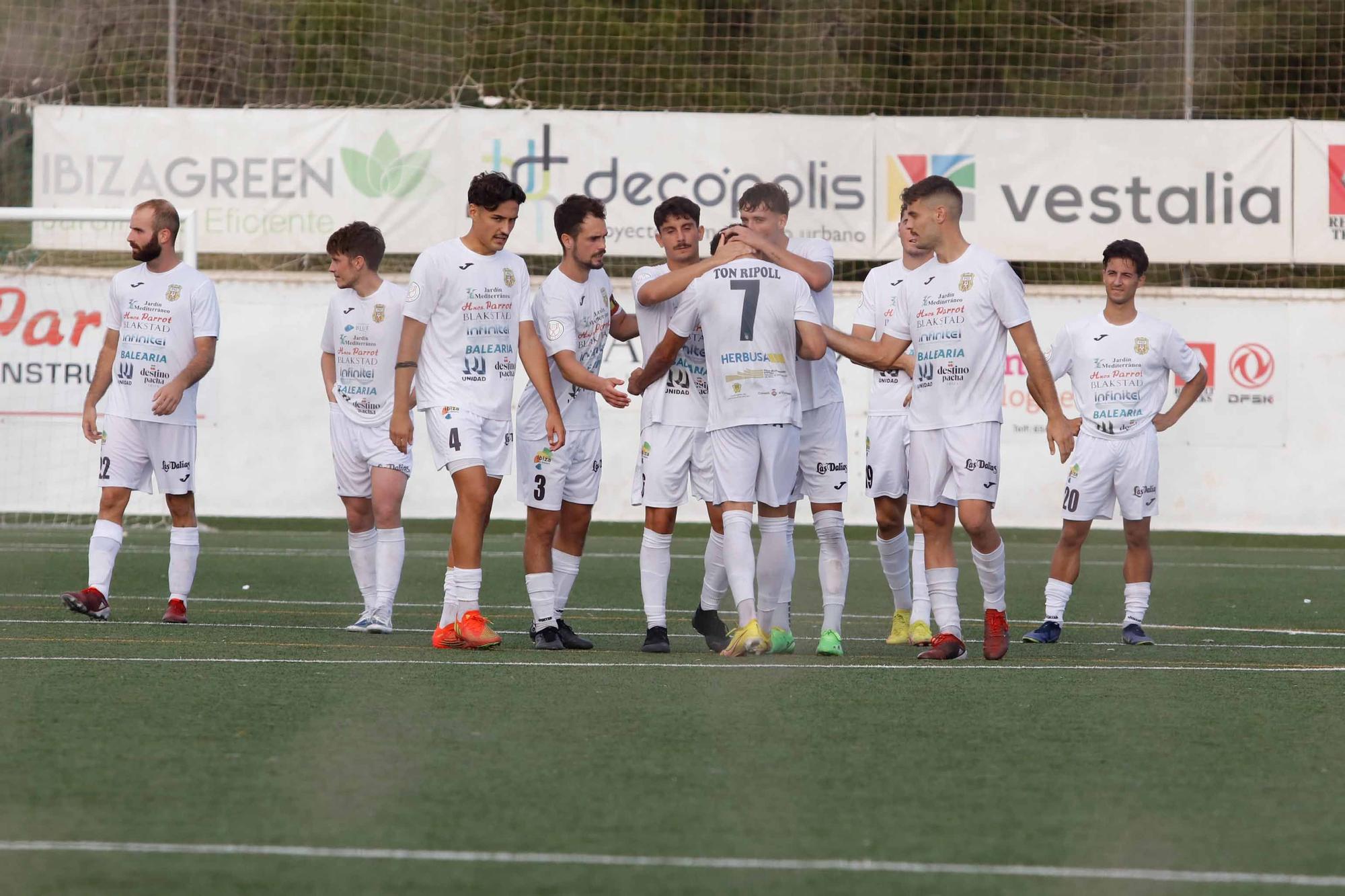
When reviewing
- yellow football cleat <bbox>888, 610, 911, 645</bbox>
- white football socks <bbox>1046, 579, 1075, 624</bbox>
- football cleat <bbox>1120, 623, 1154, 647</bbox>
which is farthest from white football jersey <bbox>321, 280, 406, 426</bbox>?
football cleat <bbox>1120, 623, 1154, 647</bbox>

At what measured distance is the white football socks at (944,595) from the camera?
295 inches

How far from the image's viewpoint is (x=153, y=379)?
29.2ft

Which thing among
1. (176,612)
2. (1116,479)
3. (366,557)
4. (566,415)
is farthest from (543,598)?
(1116,479)

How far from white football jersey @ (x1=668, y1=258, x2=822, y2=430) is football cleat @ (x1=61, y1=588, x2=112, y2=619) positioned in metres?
3.35

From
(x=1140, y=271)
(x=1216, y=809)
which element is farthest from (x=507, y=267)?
(x=1216, y=809)

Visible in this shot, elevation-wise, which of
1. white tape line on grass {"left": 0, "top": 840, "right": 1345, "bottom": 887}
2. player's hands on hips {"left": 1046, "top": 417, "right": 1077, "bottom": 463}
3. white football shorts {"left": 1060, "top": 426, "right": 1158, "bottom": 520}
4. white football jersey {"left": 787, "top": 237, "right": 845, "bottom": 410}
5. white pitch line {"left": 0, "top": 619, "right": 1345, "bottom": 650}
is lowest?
white tape line on grass {"left": 0, "top": 840, "right": 1345, "bottom": 887}

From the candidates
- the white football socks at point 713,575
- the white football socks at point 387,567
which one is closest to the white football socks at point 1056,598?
the white football socks at point 713,575

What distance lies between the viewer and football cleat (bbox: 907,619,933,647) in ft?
27.1

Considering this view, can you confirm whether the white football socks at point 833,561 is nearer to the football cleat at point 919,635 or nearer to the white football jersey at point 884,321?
the football cleat at point 919,635

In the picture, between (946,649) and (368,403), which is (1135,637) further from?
(368,403)

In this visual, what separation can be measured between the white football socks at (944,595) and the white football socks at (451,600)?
205 cm

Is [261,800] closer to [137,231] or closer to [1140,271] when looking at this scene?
[137,231]

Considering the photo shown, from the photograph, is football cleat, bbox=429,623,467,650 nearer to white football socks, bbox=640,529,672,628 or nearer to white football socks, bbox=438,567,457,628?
white football socks, bbox=438,567,457,628

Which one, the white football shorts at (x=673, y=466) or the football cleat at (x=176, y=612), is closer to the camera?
the white football shorts at (x=673, y=466)
